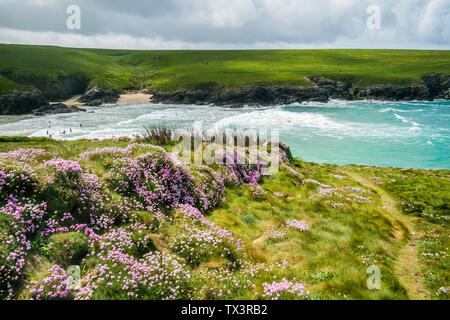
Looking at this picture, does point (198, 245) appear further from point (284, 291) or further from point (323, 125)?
point (323, 125)

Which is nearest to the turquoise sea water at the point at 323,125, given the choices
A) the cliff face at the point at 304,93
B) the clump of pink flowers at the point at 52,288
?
the cliff face at the point at 304,93

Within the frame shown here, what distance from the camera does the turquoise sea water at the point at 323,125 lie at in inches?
2019

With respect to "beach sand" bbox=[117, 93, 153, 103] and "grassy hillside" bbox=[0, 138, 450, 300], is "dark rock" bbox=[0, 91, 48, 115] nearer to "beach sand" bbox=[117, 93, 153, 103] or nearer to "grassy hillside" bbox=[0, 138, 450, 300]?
"beach sand" bbox=[117, 93, 153, 103]

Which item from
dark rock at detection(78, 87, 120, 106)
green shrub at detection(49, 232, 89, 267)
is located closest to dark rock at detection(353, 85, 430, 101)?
dark rock at detection(78, 87, 120, 106)

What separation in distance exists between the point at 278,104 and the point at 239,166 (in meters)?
99.2

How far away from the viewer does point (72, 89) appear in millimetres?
124438

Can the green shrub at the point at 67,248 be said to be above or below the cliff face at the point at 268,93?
below

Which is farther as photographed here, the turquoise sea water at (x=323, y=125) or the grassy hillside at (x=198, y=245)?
the turquoise sea water at (x=323, y=125)

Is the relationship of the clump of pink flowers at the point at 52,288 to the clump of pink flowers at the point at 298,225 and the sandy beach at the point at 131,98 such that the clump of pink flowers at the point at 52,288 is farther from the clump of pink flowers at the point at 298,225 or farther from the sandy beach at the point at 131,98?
the sandy beach at the point at 131,98

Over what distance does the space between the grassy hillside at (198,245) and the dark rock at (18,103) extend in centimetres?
9567

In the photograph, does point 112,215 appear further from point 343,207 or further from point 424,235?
point 424,235

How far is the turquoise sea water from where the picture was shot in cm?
5128

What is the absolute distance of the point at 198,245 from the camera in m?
7.93

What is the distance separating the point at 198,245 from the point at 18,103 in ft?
339
